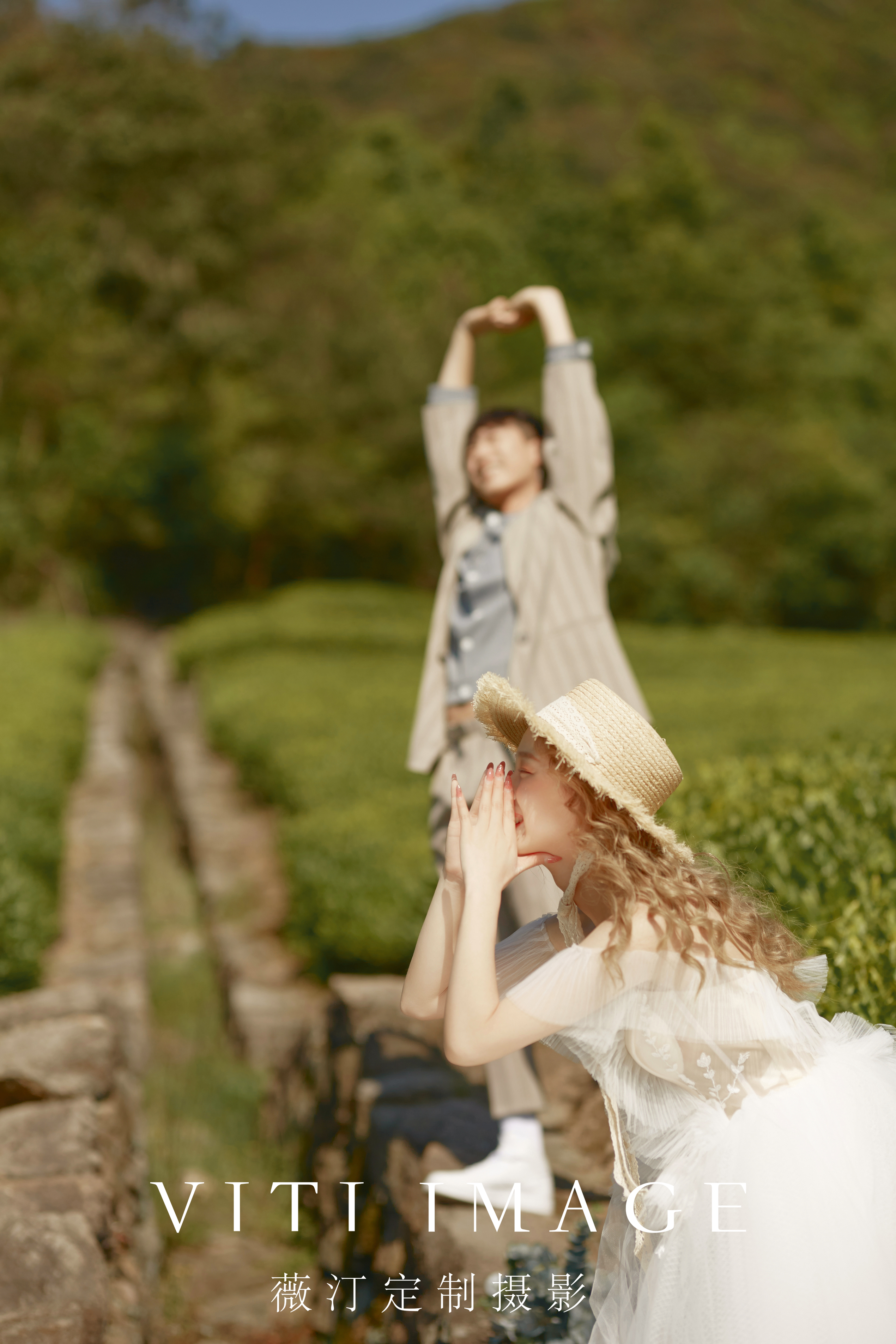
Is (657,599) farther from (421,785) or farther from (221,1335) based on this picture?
(221,1335)

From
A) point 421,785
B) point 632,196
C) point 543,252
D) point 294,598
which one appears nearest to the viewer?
point 421,785

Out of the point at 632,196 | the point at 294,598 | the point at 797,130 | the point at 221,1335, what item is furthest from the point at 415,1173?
the point at 797,130

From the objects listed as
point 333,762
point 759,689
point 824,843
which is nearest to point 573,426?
point 824,843

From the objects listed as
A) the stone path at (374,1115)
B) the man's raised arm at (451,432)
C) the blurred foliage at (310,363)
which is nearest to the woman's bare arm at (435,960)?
the stone path at (374,1115)

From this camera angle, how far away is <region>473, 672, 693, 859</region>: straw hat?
174cm

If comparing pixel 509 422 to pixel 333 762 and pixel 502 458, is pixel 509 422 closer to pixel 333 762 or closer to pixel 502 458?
pixel 502 458

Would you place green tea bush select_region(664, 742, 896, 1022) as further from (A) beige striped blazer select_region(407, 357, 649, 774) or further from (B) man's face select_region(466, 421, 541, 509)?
(B) man's face select_region(466, 421, 541, 509)

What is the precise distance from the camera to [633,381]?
3828 cm

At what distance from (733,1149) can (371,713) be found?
9090 millimetres

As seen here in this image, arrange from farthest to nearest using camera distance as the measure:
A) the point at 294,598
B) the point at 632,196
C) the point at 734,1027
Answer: the point at 632,196 < the point at 294,598 < the point at 734,1027

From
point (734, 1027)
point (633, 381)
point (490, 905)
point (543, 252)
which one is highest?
point (543, 252)

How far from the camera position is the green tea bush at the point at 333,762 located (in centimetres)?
537

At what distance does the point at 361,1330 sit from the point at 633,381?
123ft

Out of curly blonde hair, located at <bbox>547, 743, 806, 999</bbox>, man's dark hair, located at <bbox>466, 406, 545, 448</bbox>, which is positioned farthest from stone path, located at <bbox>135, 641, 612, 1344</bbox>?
man's dark hair, located at <bbox>466, 406, 545, 448</bbox>
